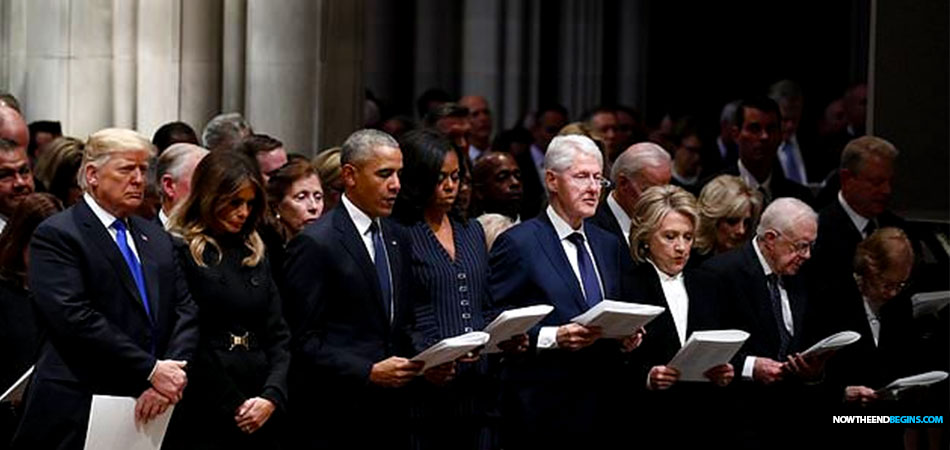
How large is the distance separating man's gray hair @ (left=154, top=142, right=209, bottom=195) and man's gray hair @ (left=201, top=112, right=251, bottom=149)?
5.45 feet

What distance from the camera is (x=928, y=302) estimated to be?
10344 millimetres

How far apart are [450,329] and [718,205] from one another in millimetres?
1870

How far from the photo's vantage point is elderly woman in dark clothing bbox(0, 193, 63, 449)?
30.3ft

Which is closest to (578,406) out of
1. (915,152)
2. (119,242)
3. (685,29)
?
(119,242)

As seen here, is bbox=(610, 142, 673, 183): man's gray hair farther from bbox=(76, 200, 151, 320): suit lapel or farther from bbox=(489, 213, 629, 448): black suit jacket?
bbox=(76, 200, 151, 320): suit lapel

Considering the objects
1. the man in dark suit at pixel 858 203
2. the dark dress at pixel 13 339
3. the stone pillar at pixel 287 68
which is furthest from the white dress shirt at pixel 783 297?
the stone pillar at pixel 287 68

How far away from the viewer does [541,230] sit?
979cm

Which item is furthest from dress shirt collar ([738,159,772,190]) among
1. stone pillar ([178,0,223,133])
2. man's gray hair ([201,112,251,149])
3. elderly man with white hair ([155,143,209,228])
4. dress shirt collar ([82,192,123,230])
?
dress shirt collar ([82,192,123,230])

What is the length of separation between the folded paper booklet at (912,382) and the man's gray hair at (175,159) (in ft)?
9.93

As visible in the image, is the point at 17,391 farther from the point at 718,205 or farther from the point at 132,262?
the point at 718,205

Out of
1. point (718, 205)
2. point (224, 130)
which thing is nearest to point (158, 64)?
point (224, 130)

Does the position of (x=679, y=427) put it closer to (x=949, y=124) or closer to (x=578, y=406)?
(x=578, y=406)

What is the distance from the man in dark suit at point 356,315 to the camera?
927 cm

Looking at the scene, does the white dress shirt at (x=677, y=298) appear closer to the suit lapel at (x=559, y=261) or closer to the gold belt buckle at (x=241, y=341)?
the suit lapel at (x=559, y=261)
